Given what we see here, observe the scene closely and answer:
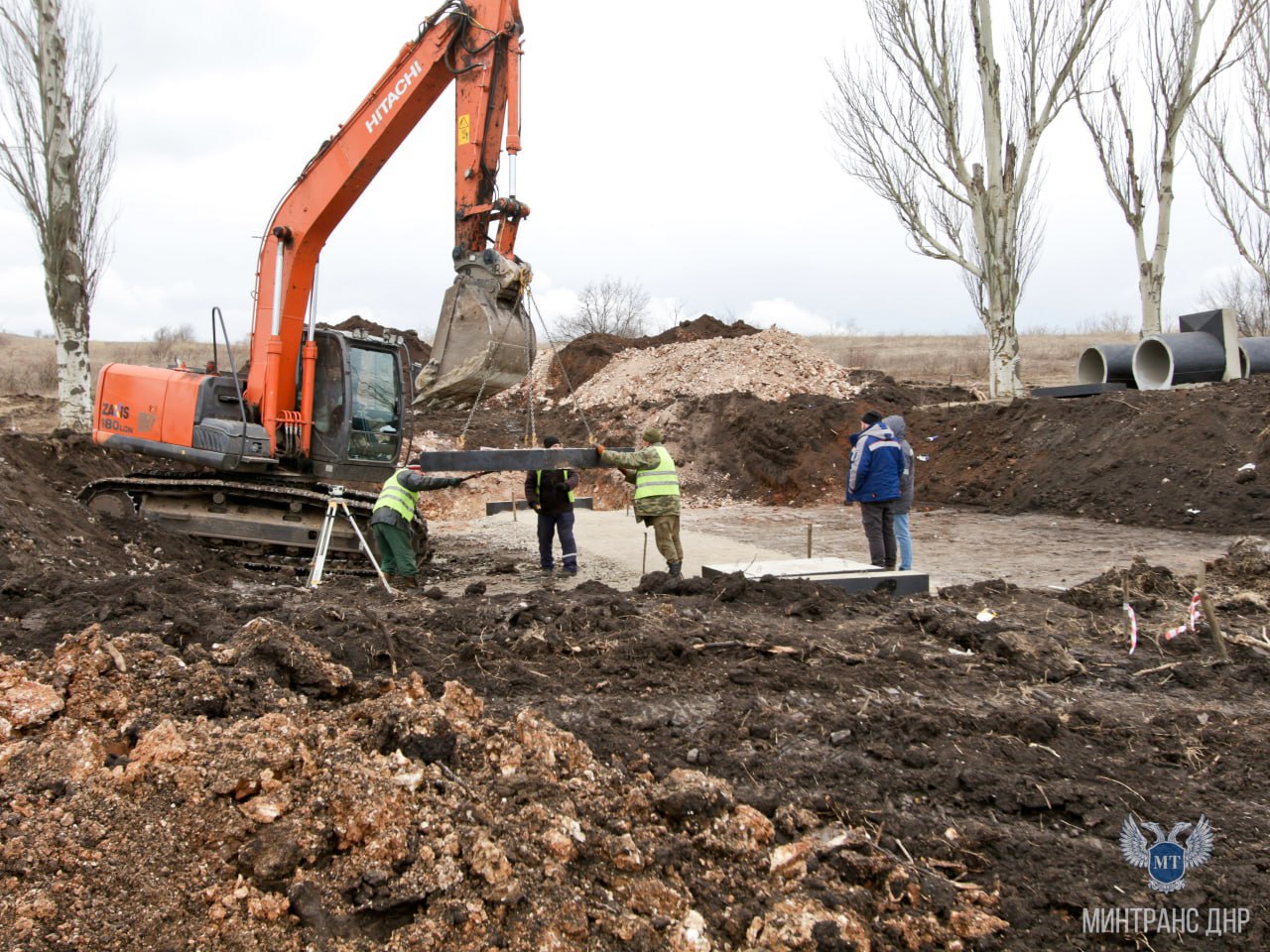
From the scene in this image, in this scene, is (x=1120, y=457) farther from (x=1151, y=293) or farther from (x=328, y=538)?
(x=328, y=538)

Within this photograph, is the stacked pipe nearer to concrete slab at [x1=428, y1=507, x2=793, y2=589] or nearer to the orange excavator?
concrete slab at [x1=428, y1=507, x2=793, y2=589]

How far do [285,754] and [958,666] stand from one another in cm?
364

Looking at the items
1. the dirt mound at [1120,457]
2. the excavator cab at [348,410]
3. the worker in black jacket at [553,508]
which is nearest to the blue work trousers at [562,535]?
the worker in black jacket at [553,508]

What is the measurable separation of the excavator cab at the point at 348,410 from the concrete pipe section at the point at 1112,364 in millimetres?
13265

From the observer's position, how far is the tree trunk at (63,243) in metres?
15.3

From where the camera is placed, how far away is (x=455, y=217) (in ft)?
27.0

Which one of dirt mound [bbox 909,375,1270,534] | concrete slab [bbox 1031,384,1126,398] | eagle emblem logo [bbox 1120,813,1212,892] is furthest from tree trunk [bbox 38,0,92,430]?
concrete slab [bbox 1031,384,1126,398]

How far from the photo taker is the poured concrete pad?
753 cm

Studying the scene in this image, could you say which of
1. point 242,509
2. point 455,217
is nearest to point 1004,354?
point 455,217

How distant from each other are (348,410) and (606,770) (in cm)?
688

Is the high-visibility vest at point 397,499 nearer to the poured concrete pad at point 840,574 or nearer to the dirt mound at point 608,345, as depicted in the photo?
the poured concrete pad at point 840,574

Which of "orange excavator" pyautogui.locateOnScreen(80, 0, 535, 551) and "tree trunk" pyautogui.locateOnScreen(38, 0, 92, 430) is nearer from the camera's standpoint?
"orange excavator" pyautogui.locateOnScreen(80, 0, 535, 551)

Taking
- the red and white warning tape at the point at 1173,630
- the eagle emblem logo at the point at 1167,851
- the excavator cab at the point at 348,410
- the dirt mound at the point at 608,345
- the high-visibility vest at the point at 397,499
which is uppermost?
the dirt mound at the point at 608,345

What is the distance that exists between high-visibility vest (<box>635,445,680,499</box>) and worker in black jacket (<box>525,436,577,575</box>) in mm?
962
